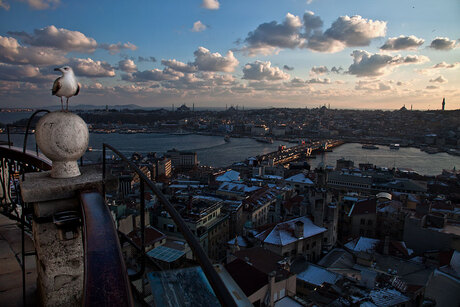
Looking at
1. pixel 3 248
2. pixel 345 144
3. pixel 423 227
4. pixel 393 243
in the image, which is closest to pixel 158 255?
pixel 3 248

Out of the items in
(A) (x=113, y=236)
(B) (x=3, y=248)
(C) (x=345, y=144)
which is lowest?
(C) (x=345, y=144)

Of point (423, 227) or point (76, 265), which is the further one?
point (423, 227)

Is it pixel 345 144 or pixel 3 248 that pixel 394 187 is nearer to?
pixel 3 248

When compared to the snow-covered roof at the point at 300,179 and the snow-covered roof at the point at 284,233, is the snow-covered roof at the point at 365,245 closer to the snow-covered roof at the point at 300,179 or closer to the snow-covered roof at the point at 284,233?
the snow-covered roof at the point at 284,233

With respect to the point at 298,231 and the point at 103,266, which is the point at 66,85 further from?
the point at 298,231

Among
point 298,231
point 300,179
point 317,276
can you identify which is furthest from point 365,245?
point 300,179

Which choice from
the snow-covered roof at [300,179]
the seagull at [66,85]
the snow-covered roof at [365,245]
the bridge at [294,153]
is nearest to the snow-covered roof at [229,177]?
the snow-covered roof at [300,179]

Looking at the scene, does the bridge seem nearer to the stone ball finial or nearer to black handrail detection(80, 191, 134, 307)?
the stone ball finial
